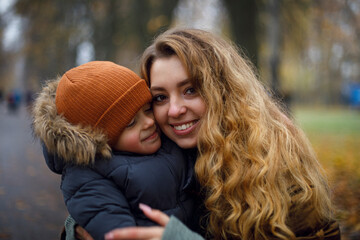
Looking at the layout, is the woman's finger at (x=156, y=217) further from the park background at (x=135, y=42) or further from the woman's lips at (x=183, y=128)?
the park background at (x=135, y=42)

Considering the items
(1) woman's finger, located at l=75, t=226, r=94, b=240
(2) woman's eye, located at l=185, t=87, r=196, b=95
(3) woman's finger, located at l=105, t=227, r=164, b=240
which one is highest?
(2) woman's eye, located at l=185, t=87, r=196, b=95

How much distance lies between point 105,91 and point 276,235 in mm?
1128

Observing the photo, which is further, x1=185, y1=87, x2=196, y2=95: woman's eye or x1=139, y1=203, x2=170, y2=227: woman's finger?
x1=185, y1=87, x2=196, y2=95: woman's eye

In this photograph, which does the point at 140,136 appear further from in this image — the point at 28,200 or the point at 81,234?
the point at 28,200

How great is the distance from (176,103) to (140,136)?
28 centimetres

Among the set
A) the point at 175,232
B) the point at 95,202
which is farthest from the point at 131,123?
the point at 175,232

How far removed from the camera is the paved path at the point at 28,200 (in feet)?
14.6

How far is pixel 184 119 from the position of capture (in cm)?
200

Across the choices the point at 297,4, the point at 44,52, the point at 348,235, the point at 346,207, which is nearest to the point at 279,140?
the point at 348,235

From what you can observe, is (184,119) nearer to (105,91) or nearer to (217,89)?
(217,89)

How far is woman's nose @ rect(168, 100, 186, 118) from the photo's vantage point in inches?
76.4

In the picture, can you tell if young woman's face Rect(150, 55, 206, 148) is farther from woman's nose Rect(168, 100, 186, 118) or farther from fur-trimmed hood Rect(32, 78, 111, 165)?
fur-trimmed hood Rect(32, 78, 111, 165)

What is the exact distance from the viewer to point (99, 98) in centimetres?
181

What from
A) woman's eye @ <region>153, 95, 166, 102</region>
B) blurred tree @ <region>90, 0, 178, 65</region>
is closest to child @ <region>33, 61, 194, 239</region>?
woman's eye @ <region>153, 95, 166, 102</region>
